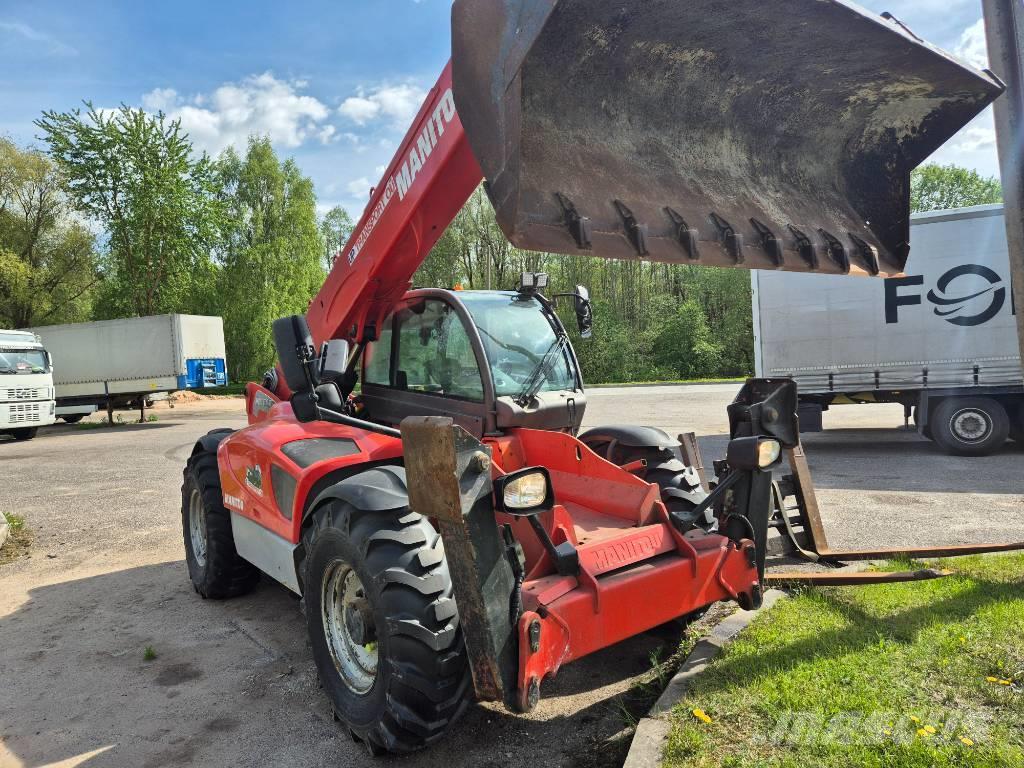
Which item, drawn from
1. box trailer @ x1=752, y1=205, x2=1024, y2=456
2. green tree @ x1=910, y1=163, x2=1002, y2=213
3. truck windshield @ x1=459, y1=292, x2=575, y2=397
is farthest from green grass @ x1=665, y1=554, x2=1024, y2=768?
green tree @ x1=910, y1=163, x2=1002, y2=213

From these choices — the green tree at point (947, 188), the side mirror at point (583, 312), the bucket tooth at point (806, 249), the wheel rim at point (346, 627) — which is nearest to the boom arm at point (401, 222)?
the side mirror at point (583, 312)

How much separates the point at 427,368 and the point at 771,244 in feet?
7.51

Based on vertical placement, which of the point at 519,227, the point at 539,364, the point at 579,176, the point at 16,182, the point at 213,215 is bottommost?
the point at 539,364

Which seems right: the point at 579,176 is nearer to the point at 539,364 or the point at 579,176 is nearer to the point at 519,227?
the point at 519,227

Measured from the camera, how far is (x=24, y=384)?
18406 millimetres

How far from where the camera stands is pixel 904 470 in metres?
9.80

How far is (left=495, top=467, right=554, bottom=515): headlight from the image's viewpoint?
276cm

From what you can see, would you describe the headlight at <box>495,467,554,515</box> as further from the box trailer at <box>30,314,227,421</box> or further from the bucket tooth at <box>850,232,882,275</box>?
the box trailer at <box>30,314,227,421</box>

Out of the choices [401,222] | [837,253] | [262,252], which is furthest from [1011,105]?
[262,252]

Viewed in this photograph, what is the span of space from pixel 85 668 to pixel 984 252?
12.5 meters

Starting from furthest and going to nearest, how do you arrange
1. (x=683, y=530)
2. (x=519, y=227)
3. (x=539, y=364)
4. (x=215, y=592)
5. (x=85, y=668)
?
(x=215, y=592)
(x=539, y=364)
(x=85, y=668)
(x=683, y=530)
(x=519, y=227)

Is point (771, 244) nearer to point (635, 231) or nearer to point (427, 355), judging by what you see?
point (635, 231)

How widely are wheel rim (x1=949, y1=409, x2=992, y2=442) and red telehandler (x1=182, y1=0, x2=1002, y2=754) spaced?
8.21 m

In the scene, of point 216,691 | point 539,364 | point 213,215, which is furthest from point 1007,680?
point 213,215
